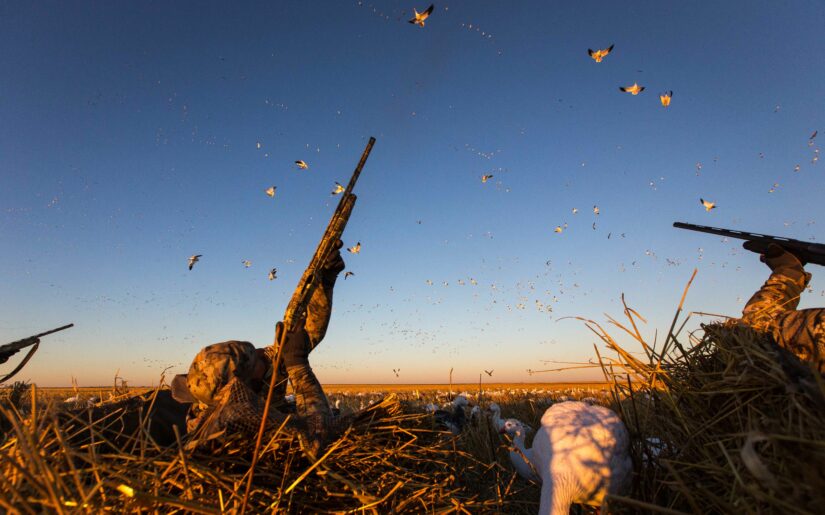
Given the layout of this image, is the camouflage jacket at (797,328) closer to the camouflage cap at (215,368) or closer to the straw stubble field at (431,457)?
the straw stubble field at (431,457)

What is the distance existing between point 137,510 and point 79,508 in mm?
426

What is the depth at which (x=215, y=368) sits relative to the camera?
4.00 m

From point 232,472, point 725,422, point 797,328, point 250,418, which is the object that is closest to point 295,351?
point 250,418

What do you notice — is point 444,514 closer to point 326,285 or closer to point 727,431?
point 727,431

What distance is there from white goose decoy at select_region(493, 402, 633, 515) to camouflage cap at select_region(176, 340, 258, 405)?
278cm

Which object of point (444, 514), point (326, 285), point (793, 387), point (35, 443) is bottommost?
point (444, 514)

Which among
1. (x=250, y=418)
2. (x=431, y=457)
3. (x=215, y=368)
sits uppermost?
(x=215, y=368)

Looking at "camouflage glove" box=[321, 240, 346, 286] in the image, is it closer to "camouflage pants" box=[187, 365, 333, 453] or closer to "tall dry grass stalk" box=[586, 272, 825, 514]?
"camouflage pants" box=[187, 365, 333, 453]

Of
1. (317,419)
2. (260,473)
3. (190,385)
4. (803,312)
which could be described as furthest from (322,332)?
(803,312)

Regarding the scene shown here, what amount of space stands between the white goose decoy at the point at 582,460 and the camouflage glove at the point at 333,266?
3.26 m

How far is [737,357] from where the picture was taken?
2205 mm

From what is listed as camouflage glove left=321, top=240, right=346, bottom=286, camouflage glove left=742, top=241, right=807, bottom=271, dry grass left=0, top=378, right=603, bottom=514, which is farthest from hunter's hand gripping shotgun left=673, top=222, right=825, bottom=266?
camouflage glove left=321, top=240, right=346, bottom=286

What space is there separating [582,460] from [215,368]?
312 cm

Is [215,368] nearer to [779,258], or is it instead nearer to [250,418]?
[250,418]
